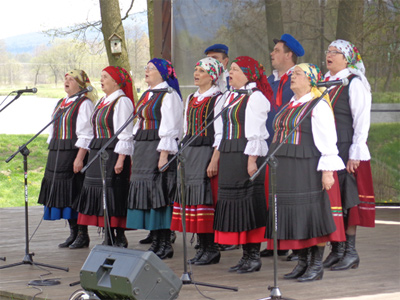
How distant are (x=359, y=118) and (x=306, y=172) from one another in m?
0.70

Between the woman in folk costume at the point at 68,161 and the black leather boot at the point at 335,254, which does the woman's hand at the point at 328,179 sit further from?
the woman in folk costume at the point at 68,161

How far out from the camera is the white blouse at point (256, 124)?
5.29m

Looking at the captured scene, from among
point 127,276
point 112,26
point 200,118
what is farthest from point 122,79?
point 112,26

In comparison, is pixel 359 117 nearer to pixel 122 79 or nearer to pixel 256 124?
pixel 256 124

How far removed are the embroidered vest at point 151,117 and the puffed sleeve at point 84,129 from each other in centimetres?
68

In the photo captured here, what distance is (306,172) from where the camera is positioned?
4.98 metres

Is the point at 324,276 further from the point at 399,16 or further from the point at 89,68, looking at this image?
the point at 89,68

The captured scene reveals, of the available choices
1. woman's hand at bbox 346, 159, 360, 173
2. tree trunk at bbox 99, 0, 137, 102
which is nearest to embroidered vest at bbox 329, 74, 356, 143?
woman's hand at bbox 346, 159, 360, 173

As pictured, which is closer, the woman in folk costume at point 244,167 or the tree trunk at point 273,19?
the woman in folk costume at point 244,167

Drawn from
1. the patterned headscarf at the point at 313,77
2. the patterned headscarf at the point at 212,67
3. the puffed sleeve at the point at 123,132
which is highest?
the patterned headscarf at the point at 212,67

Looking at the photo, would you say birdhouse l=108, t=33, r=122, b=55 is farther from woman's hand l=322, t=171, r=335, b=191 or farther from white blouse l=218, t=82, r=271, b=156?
woman's hand l=322, t=171, r=335, b=191

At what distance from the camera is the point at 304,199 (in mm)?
4965

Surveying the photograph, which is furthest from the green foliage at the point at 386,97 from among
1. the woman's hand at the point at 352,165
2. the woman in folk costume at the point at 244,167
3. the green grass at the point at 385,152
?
the woman in folk costume at the point at 244,167

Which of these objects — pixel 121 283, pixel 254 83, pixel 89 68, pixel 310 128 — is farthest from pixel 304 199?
pixel 89 68
